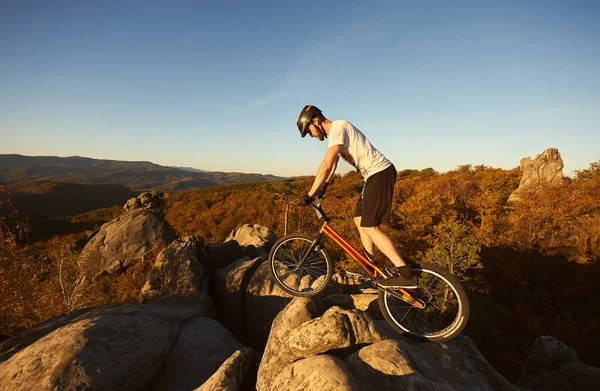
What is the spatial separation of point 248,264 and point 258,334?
3350mm

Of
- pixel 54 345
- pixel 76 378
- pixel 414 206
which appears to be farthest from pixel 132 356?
pixel 414 206

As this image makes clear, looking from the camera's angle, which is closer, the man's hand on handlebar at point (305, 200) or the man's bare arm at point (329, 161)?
the man's bare arm at point (329, 161)

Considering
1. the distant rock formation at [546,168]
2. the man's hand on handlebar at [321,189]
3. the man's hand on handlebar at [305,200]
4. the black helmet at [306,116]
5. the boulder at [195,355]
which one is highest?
the distant rock formation at [546,168]

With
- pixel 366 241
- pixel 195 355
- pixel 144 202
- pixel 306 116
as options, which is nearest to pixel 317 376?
pixel 366 241

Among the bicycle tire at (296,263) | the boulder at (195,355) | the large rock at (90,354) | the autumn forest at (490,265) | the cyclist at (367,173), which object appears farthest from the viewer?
the autumn forest at (490,265)

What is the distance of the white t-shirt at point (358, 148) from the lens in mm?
4656

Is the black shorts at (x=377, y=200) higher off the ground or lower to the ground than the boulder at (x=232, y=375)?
higher

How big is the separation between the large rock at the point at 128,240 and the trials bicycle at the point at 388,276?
28417 mm

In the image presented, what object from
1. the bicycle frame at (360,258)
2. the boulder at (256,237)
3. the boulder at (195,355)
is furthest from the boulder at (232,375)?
the boulder at (256,237)

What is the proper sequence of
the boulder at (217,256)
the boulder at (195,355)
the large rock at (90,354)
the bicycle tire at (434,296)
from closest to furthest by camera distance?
the bicycle tire at (434,296), the large rock at (90,354), the boulder at (195,355), the boulder at (217,256)

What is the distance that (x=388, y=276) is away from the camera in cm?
493

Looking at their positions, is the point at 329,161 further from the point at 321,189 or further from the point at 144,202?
the point at 144,202

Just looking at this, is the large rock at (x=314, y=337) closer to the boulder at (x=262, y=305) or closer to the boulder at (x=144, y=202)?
the boulder at (x=262, y=305)

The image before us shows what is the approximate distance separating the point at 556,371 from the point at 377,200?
815 centimetres
